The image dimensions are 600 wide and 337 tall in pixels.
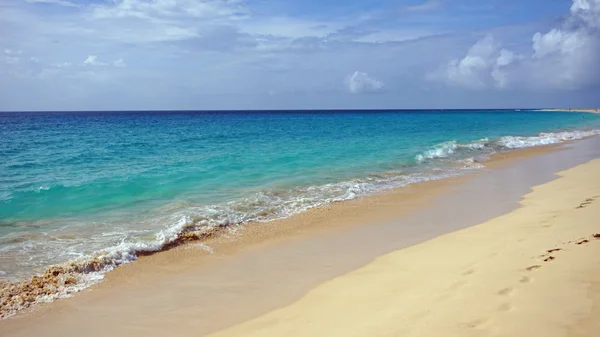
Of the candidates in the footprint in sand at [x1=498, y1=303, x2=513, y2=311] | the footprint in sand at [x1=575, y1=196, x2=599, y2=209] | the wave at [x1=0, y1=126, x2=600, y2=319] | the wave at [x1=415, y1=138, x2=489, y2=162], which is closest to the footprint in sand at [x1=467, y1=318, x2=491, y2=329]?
the footprint in sand at [x1=498, y1=303, x2=513, y2=311]

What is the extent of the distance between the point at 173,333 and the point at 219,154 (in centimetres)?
1786

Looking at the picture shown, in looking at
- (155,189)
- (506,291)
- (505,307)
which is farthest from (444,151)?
(505,307)

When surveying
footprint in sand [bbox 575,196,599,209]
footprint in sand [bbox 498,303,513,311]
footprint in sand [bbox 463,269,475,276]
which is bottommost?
footprint in sand [bbox 463,269,475,276]

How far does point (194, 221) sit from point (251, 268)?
2.97 meters

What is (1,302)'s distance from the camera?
5266mm

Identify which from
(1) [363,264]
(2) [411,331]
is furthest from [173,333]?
(1) [363,264]

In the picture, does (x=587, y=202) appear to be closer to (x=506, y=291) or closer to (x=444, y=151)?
(x=506, y=291)

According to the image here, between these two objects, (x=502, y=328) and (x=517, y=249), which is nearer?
(x=502, y=328)

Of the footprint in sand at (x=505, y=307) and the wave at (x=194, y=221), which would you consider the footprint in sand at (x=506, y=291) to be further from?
the wave at (x=194, y=221)

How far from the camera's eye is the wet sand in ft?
15.8

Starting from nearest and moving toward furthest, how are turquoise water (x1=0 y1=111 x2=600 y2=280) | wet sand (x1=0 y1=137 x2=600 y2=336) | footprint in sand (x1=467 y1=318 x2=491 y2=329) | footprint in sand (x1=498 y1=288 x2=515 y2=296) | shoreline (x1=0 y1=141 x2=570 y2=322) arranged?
footprint in sand (x1=467 y1=318 x2=491 y2=329), footprint in sand (x1=498 y1=288 x2=515 y2=296), wet sand (x1=0 y1=137 x2=600 y2=336), shoreline (x1=0 y1=141 x2=570 y2=322), turquoise water (x1=0 y1=111 x2=600 y2=280)

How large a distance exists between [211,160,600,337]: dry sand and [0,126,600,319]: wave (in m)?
2.96

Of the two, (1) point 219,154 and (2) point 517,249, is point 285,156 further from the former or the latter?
(2) point 517,249

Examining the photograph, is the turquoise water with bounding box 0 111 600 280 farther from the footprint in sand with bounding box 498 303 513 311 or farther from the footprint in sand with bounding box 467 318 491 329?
the footprint in sand with bounding box 498 303 513 311
